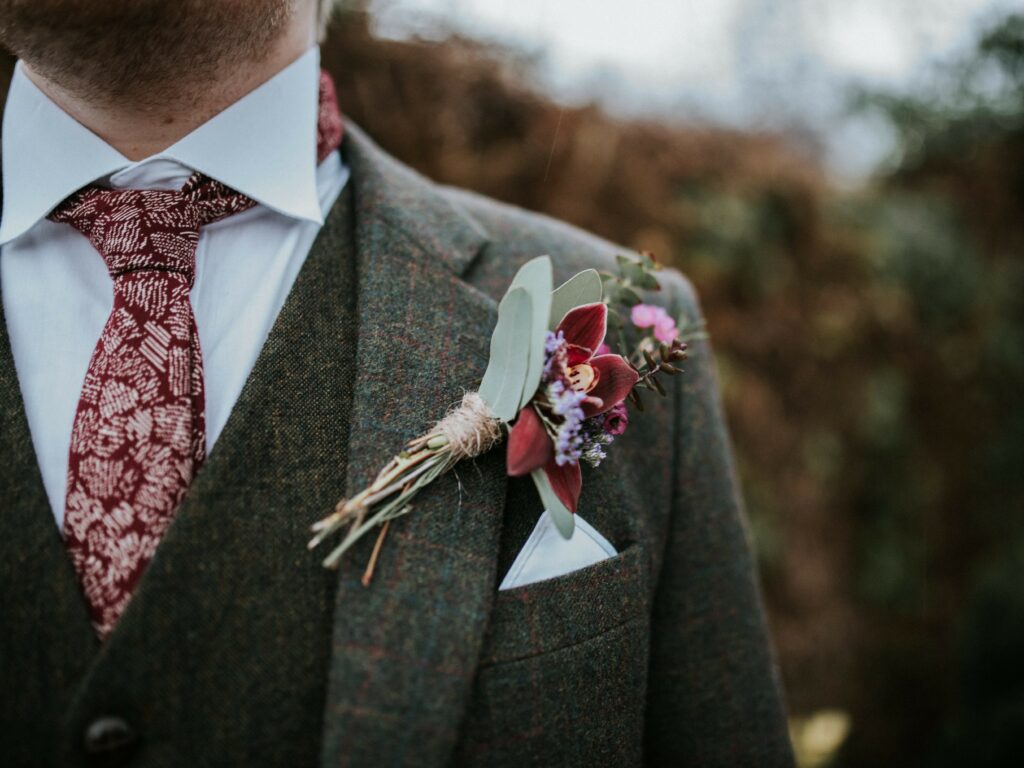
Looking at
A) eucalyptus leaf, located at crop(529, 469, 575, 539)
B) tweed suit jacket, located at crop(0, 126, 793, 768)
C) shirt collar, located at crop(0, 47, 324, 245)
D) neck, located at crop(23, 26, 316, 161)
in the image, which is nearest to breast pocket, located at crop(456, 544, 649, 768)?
tweed suit jacket, located at crop(0, 126, 793, 768)

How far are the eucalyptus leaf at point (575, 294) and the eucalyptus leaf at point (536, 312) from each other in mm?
85

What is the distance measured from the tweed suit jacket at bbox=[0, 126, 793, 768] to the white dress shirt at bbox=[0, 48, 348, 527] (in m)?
0.05

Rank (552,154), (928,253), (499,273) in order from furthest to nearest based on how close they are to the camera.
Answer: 1. (928,253)
2. (552,154)
3. (499,273)

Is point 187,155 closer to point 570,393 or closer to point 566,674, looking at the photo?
point 570,393

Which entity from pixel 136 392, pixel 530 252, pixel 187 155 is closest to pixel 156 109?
pixel 187 155

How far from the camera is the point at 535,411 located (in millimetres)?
981

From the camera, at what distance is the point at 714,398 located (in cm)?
138

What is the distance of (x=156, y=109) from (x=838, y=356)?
13.0ft

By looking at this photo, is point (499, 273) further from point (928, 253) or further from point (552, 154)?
point (928, 253)

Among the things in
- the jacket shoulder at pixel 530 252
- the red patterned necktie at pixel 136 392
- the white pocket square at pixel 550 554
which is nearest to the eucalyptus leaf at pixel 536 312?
the white pocket square at pixel 550 554

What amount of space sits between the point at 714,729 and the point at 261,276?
1055 millimetres

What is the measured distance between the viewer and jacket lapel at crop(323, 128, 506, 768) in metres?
0.90

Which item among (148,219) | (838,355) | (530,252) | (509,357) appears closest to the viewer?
(509,357)

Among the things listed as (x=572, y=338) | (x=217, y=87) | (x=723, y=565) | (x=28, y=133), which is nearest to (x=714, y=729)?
(x=723, y=565)
